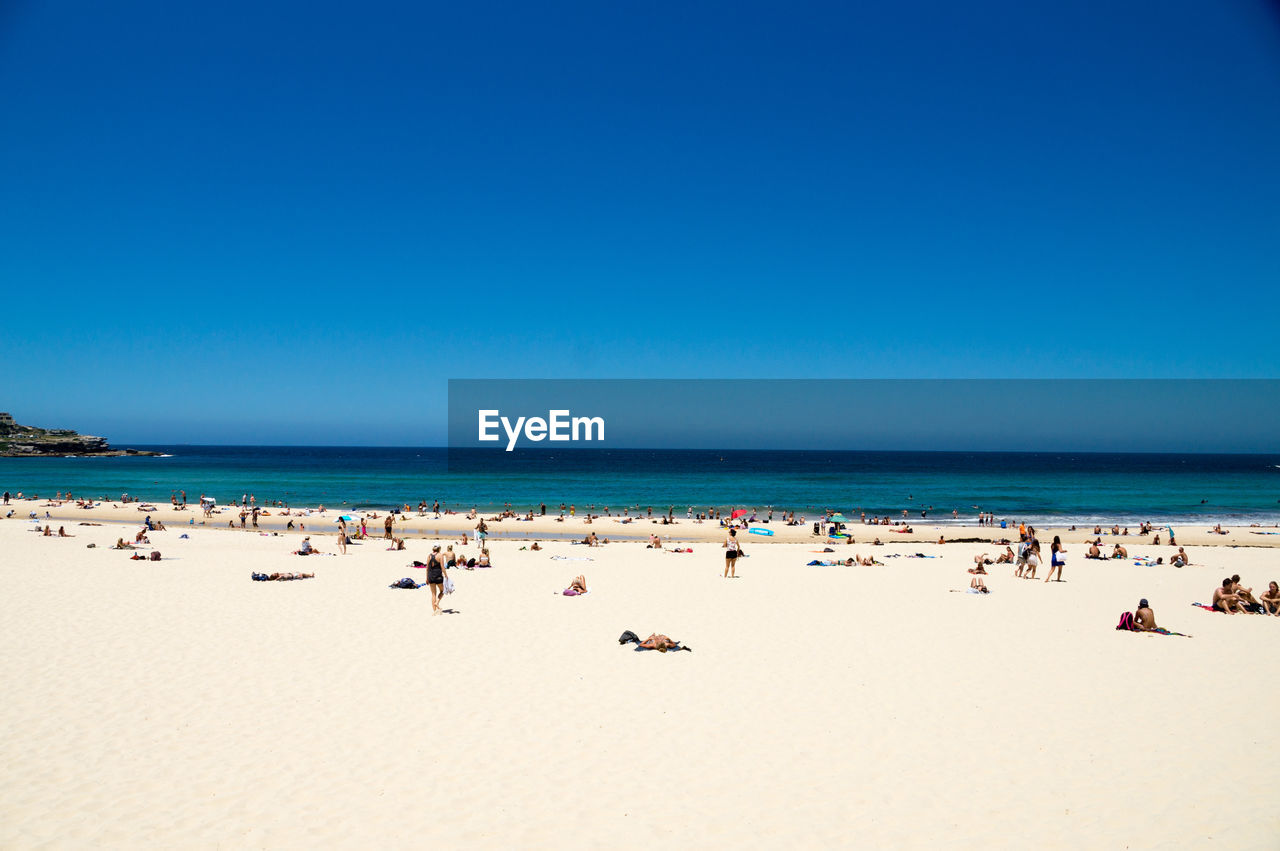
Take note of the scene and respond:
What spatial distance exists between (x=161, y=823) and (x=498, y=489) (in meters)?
64.8

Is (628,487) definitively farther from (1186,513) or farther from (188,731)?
(188,731)

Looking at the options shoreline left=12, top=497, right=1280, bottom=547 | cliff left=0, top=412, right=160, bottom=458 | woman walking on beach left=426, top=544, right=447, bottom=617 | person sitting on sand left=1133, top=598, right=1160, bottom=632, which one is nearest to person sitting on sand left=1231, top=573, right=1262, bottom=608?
person sitting on sand left=1133, top=598, right=1160, bottom=632

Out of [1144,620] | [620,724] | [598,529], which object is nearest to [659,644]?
[620,724]

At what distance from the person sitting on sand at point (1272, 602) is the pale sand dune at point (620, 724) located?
1117 millimetres

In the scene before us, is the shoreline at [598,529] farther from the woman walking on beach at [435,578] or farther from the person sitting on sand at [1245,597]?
the woman walking on beach at [435,578]

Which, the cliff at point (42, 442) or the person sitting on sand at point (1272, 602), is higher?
the cliff at point (42, 442)

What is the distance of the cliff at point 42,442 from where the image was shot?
132500 mm

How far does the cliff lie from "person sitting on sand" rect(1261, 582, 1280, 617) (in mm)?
170368

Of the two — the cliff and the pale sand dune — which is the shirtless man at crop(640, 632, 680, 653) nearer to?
the pale sand dune

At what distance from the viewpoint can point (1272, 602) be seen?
50.0 feet

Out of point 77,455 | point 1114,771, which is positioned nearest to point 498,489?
point 1114,771

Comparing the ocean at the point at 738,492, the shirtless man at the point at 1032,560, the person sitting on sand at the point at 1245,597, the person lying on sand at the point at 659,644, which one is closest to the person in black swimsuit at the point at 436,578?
the person lying on sand at the point at 659,644

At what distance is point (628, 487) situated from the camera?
75875mm

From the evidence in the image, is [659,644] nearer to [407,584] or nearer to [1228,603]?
[407,584]
